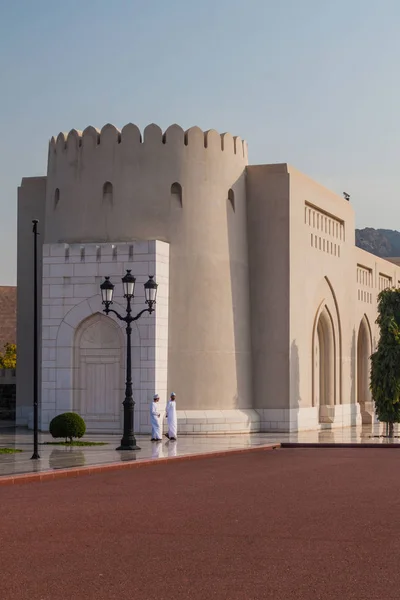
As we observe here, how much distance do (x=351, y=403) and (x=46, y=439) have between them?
48.0 feet

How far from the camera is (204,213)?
106 ft

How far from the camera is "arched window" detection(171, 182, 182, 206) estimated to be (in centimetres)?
3208

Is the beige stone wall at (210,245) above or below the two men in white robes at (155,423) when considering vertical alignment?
above

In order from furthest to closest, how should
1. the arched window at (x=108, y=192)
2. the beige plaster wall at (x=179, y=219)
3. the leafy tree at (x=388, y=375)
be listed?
the leafy tree at (x=388, y=375) → the arched window at (x=108, y=192) → the beige plaster wall at (x=179, y=219)

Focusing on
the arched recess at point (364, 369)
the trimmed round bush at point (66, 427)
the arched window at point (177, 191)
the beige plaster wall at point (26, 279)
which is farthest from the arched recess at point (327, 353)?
the trimmed round bush at point (66, 427)

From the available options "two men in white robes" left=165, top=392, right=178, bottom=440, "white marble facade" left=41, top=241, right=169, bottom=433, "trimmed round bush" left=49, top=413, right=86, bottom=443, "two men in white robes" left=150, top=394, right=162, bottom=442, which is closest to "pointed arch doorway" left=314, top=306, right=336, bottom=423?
"white marble facade" left=41, top=241, right=169, bottom=433

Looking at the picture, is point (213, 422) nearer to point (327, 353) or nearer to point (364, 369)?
point (327, 353)

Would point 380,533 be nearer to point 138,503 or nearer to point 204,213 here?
point 138,503

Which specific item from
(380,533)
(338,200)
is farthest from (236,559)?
(338,200)

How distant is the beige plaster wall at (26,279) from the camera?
3512 centimetres

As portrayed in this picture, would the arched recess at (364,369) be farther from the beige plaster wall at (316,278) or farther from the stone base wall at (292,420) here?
the stone base wall at (292,420)

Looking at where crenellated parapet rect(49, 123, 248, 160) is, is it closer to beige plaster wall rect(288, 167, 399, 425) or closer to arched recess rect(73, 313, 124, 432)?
beige plaster wall rect(288, 167, 399, 425)

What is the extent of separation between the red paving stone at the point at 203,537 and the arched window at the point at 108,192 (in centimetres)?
1533

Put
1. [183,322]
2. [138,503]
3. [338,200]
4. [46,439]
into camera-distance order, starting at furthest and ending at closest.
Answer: [338,200]
[183,322]
[46,439]
[138,503]
